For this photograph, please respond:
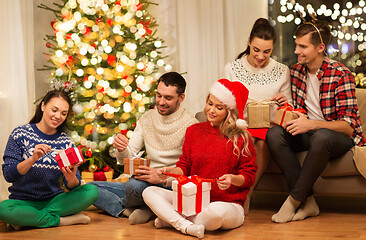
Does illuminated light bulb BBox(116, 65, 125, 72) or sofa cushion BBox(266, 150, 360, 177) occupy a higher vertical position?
illuminated light bulb BBox(116, 65, 125, 72)

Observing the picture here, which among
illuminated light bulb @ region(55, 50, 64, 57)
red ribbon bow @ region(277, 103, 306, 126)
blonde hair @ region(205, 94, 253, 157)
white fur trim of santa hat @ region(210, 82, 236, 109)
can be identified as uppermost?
illuminated light bulb @ region(55, 50, 64, 57)

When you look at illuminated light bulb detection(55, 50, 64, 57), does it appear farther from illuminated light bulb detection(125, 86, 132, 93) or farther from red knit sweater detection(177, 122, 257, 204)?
red knit sweater detection(177, 122, 257, 204)

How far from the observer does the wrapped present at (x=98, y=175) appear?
3834 mm

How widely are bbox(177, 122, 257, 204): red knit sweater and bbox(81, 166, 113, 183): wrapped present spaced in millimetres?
1093

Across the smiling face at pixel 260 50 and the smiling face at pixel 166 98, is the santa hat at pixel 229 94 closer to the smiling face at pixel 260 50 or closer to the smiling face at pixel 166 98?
the smiling face at pixel 166 98

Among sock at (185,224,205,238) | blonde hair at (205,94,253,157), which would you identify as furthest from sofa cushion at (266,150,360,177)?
sock at (185,224,205,238)

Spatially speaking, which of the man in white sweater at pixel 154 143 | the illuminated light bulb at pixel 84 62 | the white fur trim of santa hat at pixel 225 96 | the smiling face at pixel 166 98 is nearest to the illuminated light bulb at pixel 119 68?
the illuminated light bulb at pixel 84 62

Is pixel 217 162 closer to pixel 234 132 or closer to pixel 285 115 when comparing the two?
pixel 234 132

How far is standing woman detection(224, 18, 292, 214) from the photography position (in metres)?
3.18

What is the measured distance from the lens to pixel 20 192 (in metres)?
2.87

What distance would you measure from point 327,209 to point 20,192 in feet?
6.57

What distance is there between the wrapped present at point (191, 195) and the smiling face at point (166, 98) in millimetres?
588

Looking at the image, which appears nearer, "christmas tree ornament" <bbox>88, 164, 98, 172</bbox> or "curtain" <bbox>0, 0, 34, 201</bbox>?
"curtain" <bbox>0, 0, 34, 201</bbox>

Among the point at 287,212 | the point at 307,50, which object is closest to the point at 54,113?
the point at 287,212
